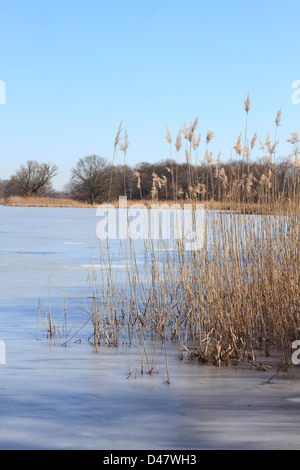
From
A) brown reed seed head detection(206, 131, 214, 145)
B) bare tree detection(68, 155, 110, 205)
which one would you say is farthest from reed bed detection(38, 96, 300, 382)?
bare tree detection(68, 155, 110, 205)

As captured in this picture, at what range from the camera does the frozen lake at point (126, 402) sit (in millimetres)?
2318

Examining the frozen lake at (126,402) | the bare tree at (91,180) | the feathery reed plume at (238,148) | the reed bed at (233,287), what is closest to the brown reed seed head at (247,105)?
the reed bed at (233,287)

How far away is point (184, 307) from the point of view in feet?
15.0

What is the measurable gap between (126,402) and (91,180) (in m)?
38.4

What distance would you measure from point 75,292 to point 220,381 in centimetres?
315

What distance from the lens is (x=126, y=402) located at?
9.21 feet

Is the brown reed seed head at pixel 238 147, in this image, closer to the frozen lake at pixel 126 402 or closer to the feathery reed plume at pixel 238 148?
the feathery reed plume at pixel 238 148

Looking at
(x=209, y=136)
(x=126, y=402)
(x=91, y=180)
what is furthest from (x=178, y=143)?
(x=91, y=180)

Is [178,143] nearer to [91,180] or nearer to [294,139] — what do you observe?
→ [294,139]

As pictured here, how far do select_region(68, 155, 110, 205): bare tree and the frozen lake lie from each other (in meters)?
35.8

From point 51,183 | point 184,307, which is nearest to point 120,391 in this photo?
point 184,307

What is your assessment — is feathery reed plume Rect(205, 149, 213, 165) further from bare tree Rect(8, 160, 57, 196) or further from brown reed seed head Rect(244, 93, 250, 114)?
bare tree Rect(8, 160, 57, 196)
